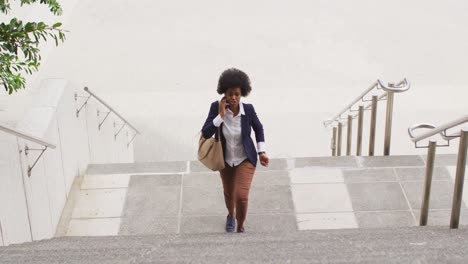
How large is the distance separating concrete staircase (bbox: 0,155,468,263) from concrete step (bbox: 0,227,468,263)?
0.05 feet

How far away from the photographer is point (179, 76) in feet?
38.2

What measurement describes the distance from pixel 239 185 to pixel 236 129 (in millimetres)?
427

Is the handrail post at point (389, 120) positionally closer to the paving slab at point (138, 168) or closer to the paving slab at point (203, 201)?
the paving slab at point (203, 201)

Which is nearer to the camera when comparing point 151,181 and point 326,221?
point 326,221

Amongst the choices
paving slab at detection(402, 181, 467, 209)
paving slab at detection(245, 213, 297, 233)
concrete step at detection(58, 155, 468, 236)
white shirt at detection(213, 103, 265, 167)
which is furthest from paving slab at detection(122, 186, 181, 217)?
paving slab at detection(402, 181, 467, 209)

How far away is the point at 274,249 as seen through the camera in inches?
138

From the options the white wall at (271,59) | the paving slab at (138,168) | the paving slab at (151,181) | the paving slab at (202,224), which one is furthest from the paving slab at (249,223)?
the white wall at (271,59)

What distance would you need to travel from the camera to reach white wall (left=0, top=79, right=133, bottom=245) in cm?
453

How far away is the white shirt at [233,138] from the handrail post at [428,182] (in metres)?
1.21

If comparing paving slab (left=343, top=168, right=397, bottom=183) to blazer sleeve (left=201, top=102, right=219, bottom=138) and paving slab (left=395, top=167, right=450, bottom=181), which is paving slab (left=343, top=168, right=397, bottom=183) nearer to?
paving slab (left=395, top=167, right=450, bottom=181)

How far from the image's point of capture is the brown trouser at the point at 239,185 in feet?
16.5

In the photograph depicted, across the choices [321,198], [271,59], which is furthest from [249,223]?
[271,59]

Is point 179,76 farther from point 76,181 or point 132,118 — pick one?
point 76,181

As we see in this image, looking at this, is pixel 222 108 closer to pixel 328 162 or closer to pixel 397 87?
pixel 328 162
